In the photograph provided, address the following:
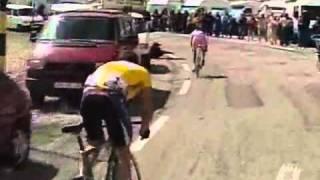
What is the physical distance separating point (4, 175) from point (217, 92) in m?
11.0

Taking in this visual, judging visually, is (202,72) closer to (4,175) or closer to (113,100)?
(4,175)

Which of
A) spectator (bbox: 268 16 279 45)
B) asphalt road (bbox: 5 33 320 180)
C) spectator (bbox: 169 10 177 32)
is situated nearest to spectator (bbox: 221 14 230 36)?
spectator (bbox: 169 10 177 32)

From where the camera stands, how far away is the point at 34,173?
9828mm

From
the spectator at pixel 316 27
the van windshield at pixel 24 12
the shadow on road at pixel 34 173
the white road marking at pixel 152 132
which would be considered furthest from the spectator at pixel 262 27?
the shadow on road at pixel 34 173

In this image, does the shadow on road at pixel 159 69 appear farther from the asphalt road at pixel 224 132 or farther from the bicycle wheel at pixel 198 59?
the bicycle wheel at pixel 198 59

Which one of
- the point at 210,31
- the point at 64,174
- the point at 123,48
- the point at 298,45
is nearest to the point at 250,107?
the point at 123,48

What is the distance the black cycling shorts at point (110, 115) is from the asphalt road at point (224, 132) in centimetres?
275

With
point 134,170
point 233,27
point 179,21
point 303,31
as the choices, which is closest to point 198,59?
point 134,170

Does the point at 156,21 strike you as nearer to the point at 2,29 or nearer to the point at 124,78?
the point at 2,29

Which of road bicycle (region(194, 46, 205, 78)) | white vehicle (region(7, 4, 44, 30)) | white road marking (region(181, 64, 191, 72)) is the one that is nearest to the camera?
road bicycle (region(194, 46, 205, 78))

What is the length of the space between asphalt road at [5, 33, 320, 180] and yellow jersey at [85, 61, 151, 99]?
113 inches

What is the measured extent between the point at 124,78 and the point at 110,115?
32 cm

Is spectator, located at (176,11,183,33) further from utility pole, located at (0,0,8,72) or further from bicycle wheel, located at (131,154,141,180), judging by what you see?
bicycle wheel, located at (131,154,141,180)

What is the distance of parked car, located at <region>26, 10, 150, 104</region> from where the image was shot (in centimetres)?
1655
